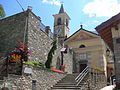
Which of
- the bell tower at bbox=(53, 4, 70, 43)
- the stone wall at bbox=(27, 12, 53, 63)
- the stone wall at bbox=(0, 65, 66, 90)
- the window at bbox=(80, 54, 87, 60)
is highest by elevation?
the bell tower at bbox=(53, 4, 70, 43)

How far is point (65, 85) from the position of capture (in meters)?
11.6

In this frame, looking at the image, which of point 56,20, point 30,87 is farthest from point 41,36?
point 56,20

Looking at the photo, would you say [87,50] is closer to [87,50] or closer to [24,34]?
[87,50]

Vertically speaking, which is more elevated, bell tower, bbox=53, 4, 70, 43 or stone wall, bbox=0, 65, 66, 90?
bell tower, bbox=53, 4, 70, 43

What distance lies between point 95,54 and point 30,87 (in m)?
14.7

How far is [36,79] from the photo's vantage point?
33.1 ft

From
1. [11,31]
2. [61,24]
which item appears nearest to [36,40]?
[11,31]

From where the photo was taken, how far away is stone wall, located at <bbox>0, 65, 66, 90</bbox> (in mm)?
7852

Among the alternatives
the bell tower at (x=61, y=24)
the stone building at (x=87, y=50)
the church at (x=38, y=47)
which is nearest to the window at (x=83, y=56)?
the stone building at (x=87, y=50)

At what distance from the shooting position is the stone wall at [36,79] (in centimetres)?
785

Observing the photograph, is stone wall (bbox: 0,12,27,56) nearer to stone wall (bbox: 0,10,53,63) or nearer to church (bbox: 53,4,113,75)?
stone wall (bbox: 0,10,53,63)

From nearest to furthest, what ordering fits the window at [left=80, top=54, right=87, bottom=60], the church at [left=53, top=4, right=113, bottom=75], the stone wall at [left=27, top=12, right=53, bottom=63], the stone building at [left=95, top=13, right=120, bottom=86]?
1. the stone building at [left=95, top=13, right=120, bottom=86]
2. the stone wall at [left=27, top=12, right=53, bottom=63]
3. the church at [left=53, top=4, right=113, bottom=75]
4. the window at [left=80, top=54, right=87, bottom=60]

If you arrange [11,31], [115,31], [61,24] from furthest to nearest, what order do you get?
[61,24] < [11,31] < [115,31]

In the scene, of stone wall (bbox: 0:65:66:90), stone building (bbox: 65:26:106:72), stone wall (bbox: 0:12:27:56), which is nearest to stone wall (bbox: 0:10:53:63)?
stone wall (bbox: 0:12:27:56)
